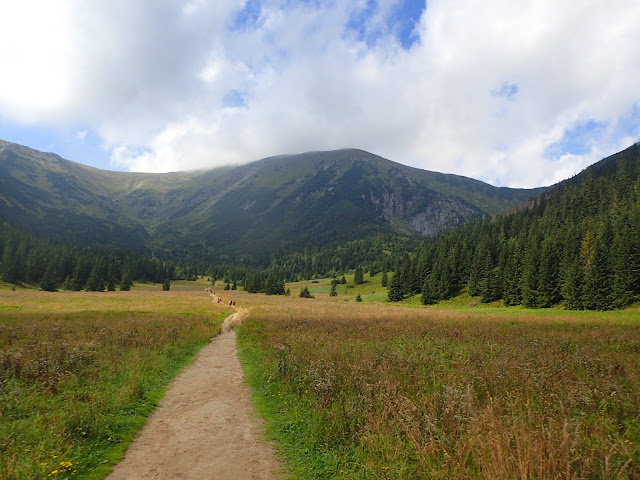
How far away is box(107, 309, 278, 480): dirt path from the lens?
679cm

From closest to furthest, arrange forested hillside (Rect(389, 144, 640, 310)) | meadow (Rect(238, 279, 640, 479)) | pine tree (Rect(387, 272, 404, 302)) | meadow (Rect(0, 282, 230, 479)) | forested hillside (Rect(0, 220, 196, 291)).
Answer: meadow (Rect(238, 279, 640, 479))
meadow (Rect(0, 282, 230, 479))
forested hillside (Rect(389, 144, 640, 310))
pine tree (Rect(387, 272, 404, 302))
forested hillside (Rect(0, 220, 196, 291))

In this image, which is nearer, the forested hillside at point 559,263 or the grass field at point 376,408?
the grass field at point 376,408

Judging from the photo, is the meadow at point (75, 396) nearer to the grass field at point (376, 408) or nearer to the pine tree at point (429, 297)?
the grass field at point (376, 408)

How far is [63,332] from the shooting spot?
19.5 metres

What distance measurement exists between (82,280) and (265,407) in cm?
11954

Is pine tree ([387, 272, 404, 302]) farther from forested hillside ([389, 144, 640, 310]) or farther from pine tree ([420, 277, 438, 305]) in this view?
pine tree ([420, 277, 438, 305])

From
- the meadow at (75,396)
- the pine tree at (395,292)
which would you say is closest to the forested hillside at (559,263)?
the pine tree at (395,292)

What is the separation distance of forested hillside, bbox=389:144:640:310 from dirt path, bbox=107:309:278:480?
64.6 m

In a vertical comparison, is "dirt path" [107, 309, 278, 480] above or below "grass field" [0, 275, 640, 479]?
below

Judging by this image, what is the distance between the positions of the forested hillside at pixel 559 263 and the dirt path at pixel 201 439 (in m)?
64.6

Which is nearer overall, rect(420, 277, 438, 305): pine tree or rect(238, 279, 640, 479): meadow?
rect(238, 279, 640, 479): meadow

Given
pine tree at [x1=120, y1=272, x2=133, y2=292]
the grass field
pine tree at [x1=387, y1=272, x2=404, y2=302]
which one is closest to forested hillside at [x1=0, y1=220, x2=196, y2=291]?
pine tree at [x1=120, y1=272, x2=133, y2=292]

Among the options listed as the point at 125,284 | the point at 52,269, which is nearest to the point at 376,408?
the point at 125,284

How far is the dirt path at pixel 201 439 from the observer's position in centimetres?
679
